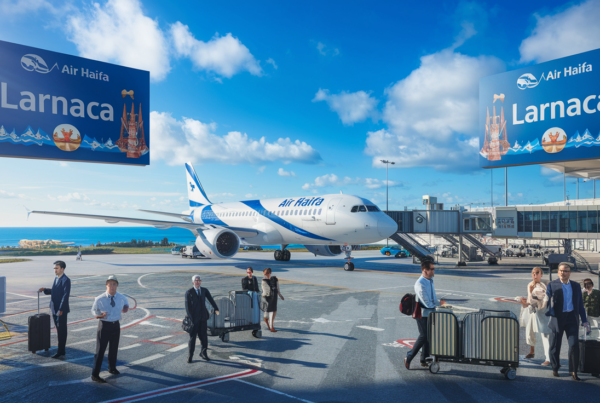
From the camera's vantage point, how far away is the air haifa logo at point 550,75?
86.2ft

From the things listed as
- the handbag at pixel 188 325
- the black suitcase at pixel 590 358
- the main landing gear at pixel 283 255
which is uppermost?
the handbag at pixel 188 325

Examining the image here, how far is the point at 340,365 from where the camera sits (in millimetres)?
9172

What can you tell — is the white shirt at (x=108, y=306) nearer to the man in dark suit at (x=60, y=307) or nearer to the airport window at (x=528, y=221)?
the man in dark suit at (x=60, y=307)

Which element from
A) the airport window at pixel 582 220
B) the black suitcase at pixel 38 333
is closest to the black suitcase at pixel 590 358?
the black suitcase at pixel 38 333

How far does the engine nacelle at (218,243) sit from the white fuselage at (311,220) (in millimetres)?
3768

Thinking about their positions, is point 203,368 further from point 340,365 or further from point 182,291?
point 182,291

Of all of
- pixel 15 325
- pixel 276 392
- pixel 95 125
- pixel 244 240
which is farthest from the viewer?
pixel 244 240

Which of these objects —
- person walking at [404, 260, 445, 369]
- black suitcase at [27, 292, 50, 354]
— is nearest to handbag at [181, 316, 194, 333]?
black suitcase at [27, 292, 50, 354]

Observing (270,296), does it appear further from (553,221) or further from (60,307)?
(553,221)

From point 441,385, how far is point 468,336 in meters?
1.32

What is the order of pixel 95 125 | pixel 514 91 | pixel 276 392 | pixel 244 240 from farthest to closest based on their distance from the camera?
pixel 244 240, pixel 514 91, pixel 95 125, pixel 276 392

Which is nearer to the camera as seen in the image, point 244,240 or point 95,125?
point 95,125

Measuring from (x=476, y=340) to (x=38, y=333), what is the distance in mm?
10417

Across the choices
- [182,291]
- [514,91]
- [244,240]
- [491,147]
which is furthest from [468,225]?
[182,291]
